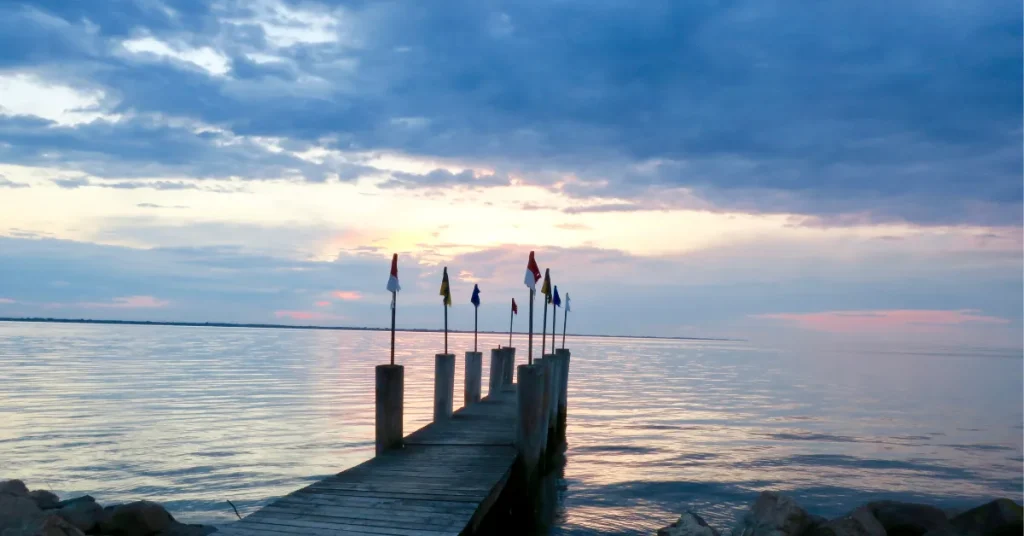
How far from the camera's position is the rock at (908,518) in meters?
10.4

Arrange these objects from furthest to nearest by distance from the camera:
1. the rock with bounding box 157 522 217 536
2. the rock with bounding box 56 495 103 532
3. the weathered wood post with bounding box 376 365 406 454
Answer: the weathered wood post with bounding box 376 365 406 454, the rock with bounding box 56 495 103 532, the rock with bounding box 157 522 217 536

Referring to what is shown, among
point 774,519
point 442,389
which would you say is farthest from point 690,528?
point 442,389

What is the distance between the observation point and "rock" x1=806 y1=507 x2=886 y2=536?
374 inches

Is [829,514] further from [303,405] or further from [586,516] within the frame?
[303,405]

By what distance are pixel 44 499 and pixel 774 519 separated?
410 inches

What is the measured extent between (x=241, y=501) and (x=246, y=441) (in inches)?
237

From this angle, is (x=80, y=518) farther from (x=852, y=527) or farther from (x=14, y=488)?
(x=852, y=527)

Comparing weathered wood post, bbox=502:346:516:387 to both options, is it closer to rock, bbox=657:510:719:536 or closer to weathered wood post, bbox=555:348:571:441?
weathered wood post, bbox=555:348:571:441

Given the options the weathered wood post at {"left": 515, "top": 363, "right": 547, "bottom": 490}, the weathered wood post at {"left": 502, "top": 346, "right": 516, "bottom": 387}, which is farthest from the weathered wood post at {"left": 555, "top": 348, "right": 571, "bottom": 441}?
the weathered wood post at {"left": 515, "top": 363, "right": 547, "bottom": 490}

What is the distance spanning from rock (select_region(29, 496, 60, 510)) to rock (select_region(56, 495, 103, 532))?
1.00ft

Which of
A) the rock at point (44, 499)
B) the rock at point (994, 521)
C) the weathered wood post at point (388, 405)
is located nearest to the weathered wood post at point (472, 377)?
the weathered wood post at point (388, 405)

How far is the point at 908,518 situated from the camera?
1053 cm

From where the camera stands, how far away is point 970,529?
973 centimetres

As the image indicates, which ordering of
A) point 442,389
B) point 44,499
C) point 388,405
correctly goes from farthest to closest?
point 442,389
point 388,405
point 44,499
